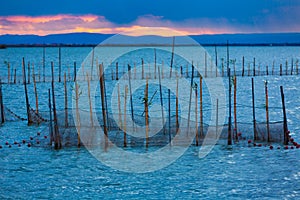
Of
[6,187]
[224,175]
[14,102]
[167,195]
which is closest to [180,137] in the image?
[224,175]

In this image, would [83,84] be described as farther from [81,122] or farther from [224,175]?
[224,175]

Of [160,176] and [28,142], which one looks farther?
[28,142]

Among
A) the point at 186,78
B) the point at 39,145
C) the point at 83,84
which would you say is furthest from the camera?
the point at 186,78

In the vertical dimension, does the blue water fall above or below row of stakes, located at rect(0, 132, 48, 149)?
below

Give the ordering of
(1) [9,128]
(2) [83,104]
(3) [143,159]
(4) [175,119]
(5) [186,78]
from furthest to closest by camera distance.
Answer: (5) [186,78]
(2) [83,104]
(1) [9,128]
(4) [175,119]
(3) [143,159]

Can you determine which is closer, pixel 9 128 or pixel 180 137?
pixel 180 137

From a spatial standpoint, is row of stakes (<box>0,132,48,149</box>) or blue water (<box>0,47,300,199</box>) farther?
row of stakes (<box>0,132,48,149</box>)

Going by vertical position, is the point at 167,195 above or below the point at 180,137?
below

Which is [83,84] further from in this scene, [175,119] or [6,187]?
[6,187]

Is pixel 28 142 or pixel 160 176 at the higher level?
pixel 28 142

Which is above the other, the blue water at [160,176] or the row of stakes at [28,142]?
the row of stakes at [28,142]

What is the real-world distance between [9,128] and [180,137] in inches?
229

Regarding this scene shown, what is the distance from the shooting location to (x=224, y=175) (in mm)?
10109

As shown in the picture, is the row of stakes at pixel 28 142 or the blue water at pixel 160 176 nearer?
the blue water at pixel 160 176
